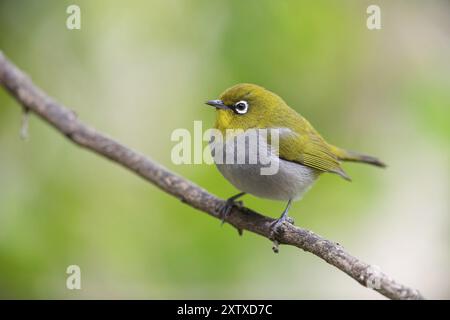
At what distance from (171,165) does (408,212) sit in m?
2.89

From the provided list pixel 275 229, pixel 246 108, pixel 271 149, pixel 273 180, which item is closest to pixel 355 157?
pixel 271 149

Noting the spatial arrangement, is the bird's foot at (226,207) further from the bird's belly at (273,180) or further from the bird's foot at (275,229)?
the bird's foot at (275,229)

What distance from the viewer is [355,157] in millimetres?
5297

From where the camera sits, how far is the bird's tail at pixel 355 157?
526cm

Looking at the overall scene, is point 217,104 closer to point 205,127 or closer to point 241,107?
point 241,107

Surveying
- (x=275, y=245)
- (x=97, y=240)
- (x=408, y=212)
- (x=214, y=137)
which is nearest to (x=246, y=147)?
(x=214, y=137)

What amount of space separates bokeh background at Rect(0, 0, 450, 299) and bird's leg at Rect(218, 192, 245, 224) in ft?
1.00

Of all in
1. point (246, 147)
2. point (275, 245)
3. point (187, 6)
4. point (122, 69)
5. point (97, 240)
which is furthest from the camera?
point (122, 69)

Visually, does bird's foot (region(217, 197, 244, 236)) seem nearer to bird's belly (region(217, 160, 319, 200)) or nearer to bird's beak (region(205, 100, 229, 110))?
bird's belly (region(217, 160, 319, 200))

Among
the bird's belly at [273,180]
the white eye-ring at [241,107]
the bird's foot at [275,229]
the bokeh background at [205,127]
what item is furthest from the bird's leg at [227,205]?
the white eye-ring at [241,107]

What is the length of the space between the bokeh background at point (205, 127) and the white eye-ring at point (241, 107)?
12.8 inches

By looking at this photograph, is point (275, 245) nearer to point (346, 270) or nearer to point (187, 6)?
point (346, 270)

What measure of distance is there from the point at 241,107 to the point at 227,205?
85 cm

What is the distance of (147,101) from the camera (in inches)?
246
